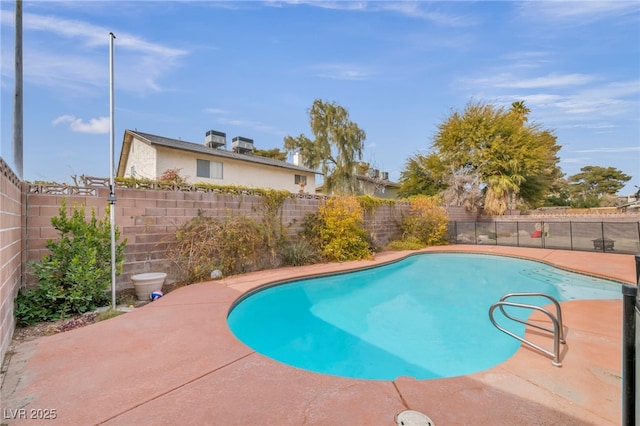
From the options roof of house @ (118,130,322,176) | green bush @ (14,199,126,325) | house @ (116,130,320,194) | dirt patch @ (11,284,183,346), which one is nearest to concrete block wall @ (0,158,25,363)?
dirt patch @ (11,284,183,346)

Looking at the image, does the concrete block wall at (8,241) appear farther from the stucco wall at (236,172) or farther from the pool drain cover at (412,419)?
the stucco wall at (236,172)

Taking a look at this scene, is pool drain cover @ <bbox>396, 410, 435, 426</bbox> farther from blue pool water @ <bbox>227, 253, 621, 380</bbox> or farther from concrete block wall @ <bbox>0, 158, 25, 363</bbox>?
concrete block wall @ <bbox>0, 158, 25, 363</bbox>

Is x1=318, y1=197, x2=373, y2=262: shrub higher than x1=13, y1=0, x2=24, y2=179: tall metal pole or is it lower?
lower

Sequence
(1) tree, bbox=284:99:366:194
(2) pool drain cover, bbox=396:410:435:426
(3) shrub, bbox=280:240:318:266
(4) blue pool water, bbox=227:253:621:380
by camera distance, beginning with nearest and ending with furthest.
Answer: (2) pool drain cover, bbox=396:410:435:426, (4) blue pool water, bbox=227:253:621:380, (3) shrub, bbox=280:240:318:266, (1) tree, bbox=284:99:366:194

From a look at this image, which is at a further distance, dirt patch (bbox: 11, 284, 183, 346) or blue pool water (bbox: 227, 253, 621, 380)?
blue pool water (bbox: 227, 253, 621, 380)

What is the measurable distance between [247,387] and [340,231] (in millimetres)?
6630

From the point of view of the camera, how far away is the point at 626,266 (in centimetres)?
757

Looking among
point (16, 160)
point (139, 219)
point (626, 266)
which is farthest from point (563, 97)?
point (16, 160)

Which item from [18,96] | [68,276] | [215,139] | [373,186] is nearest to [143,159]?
[215,139]

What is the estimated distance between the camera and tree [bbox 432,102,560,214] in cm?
1584

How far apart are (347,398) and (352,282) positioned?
5.01 meters

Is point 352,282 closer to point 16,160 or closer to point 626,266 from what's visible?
point 16,160

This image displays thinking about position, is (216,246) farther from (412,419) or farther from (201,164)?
(201,164)

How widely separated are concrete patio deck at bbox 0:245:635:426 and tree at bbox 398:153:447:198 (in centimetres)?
1625
